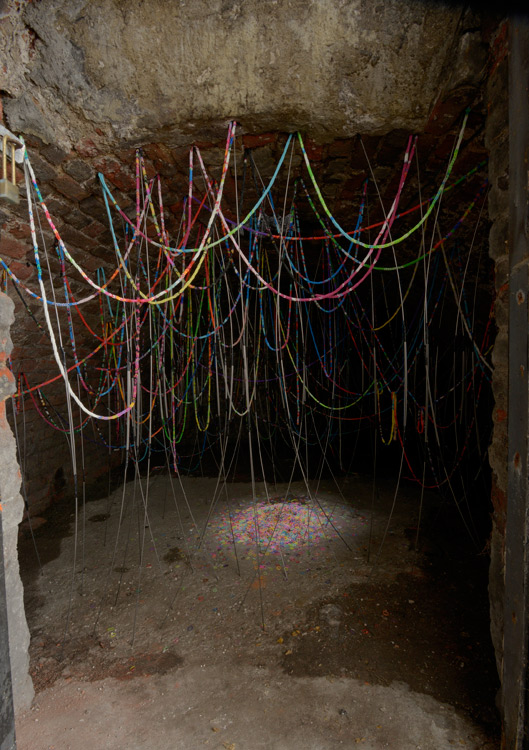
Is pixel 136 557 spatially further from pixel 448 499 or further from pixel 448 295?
pixel 448 295

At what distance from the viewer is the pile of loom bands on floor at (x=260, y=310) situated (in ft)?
7.00

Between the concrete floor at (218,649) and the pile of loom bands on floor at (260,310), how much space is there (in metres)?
0.78

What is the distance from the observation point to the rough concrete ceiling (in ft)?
5.05

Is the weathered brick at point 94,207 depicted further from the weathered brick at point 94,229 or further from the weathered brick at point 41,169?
the weathered brick at point 41,169

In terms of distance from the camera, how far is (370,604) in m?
2.26

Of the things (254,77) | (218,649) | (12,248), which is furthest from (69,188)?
(218,649)

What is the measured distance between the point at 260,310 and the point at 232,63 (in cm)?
194

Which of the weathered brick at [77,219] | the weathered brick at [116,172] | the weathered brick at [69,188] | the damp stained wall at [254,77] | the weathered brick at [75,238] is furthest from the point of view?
the weathered brick at [75,238]

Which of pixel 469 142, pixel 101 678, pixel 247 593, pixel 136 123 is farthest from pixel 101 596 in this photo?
pixel 469 142

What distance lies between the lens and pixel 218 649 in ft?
6.49

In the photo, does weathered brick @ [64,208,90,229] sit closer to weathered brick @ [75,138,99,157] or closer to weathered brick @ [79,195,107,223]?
weathered brick @ [79,195,107,223]

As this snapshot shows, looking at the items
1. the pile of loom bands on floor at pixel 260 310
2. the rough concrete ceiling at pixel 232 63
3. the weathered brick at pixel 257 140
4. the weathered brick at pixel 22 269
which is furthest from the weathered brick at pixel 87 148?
the weathered brick at pixel 22 269

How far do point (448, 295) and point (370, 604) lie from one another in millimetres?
3101

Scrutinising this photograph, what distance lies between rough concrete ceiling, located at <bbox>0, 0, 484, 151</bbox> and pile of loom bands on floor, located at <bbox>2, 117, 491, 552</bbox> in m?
0.18
